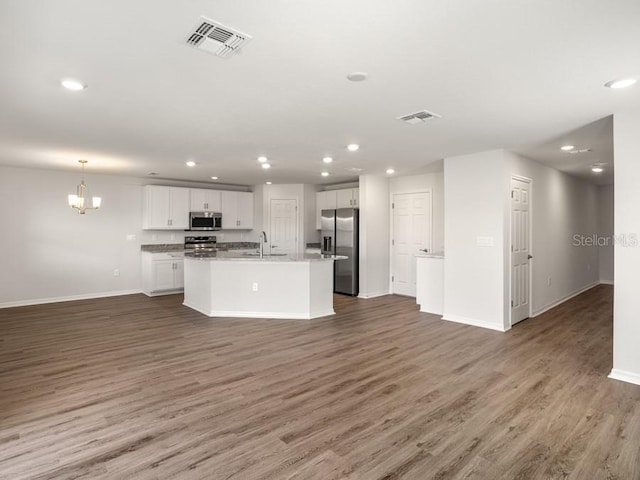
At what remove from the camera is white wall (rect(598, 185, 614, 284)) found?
28.2ft

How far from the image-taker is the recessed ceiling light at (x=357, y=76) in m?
2.48

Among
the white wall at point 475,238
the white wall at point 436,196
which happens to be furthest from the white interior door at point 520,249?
the white wall at point 436,196

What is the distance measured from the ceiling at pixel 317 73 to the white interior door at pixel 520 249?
78cm

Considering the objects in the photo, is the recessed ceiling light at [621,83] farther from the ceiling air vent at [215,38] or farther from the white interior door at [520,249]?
the ceiling air vent at [215,38]

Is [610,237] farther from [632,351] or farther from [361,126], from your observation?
[361,126]

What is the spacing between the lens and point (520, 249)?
17.1 feet

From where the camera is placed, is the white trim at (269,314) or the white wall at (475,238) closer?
the white wall at (475,238)

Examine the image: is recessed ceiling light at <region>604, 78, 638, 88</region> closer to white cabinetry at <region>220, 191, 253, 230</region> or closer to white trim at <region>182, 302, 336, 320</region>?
white trim at <region>182, 302, 336, 320</region>

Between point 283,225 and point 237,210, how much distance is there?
1147 mm

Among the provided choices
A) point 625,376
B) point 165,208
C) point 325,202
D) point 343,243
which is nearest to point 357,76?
point 625,376

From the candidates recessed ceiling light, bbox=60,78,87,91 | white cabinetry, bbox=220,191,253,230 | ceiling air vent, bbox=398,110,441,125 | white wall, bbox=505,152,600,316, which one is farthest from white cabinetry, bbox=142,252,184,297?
→ white wall, bbox=505,152,600,316

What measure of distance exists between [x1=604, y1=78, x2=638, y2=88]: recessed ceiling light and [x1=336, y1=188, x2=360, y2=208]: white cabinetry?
200 inches

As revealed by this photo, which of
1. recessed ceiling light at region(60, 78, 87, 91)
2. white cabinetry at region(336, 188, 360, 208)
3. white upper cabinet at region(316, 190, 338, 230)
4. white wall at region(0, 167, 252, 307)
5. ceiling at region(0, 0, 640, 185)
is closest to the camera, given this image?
ceiling at region(0, 0, 640, 185)

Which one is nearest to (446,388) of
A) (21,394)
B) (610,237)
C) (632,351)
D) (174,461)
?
(632,351)
